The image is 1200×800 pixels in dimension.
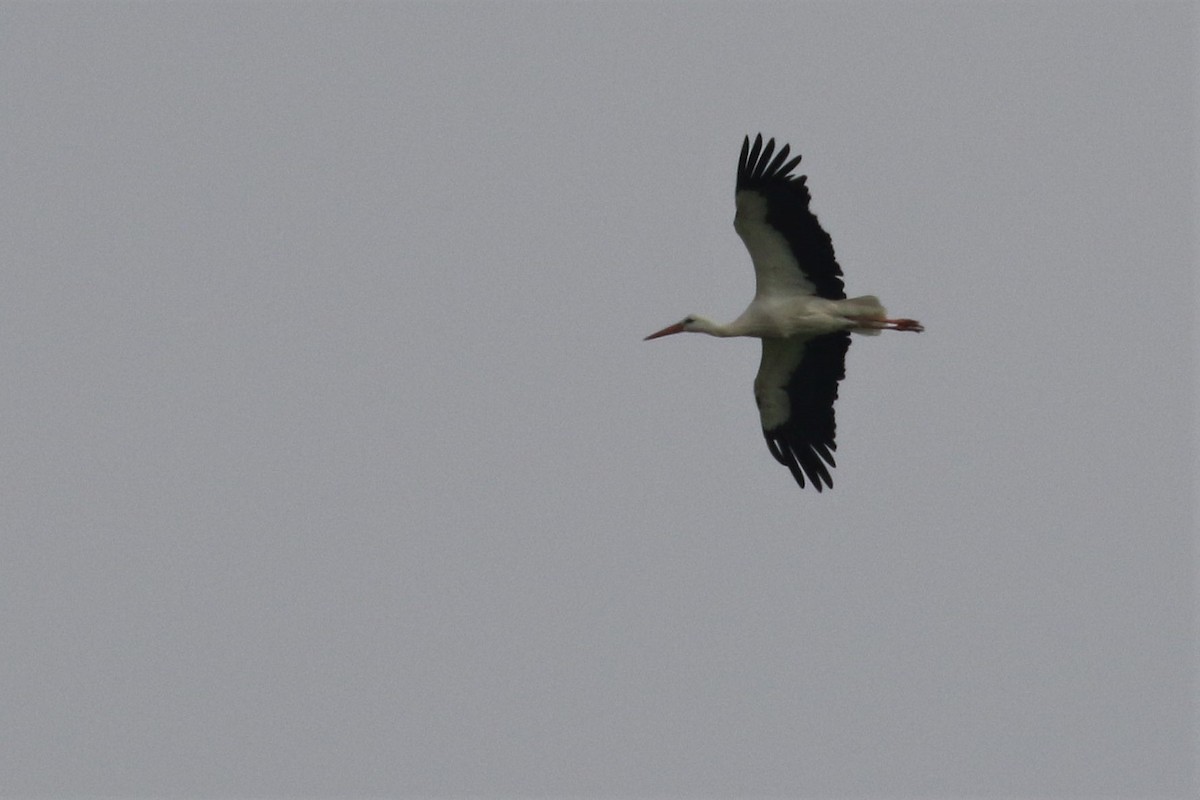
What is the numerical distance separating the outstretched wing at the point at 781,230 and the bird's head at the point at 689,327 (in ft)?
2.25

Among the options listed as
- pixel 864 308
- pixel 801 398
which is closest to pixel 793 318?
pixel 864 308

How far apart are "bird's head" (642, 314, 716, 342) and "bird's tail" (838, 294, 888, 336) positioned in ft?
3.97

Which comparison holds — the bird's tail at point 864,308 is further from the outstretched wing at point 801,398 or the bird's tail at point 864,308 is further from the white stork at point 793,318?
the outstretched wing at point 801,398

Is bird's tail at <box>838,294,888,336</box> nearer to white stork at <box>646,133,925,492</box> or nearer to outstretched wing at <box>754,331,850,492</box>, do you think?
white stork at <box>646,133,925,492</box>

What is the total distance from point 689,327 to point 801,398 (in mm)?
1058

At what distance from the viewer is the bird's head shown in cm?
1875

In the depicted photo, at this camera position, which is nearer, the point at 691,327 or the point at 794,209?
the point at 794,209

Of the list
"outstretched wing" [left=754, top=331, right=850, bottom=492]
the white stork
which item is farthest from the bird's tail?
"outstretched wing" [left=754, top=331, right=850, bottom=492]

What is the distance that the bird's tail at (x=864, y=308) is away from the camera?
17.9 meters

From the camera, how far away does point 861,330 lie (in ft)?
59.6

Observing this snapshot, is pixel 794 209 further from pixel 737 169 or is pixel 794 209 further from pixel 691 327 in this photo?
pixel 691 327

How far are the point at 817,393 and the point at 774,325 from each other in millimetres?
890

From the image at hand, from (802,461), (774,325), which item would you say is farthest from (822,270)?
(802,461)

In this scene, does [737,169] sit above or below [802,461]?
above
